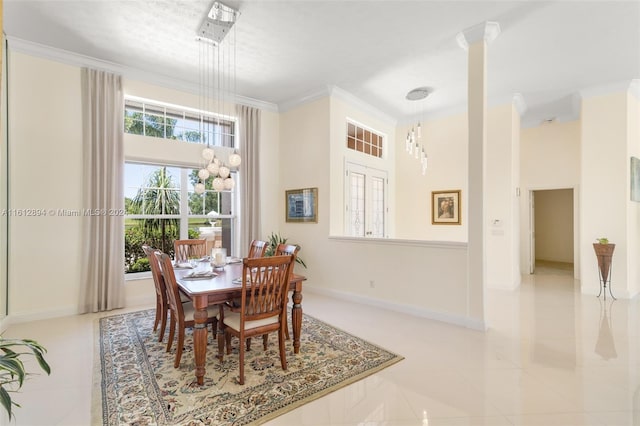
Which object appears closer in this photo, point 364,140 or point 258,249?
point 258,249

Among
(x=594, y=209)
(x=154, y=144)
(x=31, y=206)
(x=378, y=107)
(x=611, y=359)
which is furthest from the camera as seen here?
(x=378, y=107)

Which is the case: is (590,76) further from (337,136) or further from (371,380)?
(371,380)

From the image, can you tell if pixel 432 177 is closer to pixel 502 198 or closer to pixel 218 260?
pixel 502 198

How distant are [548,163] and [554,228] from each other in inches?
112

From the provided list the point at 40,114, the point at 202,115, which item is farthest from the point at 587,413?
the point at 40,114

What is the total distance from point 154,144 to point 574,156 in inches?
309

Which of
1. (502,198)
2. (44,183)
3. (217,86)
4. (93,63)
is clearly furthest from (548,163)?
(44,183)

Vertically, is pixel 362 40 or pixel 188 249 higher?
pixel 362 40

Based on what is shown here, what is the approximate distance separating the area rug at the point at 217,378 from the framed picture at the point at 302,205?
2368mm

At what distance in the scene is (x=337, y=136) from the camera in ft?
17.8

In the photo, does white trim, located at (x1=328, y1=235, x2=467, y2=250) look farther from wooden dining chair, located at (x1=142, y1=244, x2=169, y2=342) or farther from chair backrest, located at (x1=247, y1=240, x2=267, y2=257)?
wooden dining chair, located at (x1=142, y1=244, x2=169, y2=342)

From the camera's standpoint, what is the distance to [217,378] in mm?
2615

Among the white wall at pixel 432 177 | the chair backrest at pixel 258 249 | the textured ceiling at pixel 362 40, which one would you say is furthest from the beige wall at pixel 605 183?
the chair backrest at pixel 258 249

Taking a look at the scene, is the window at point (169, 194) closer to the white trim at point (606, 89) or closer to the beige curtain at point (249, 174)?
the beige curtain at point (249, 174)
